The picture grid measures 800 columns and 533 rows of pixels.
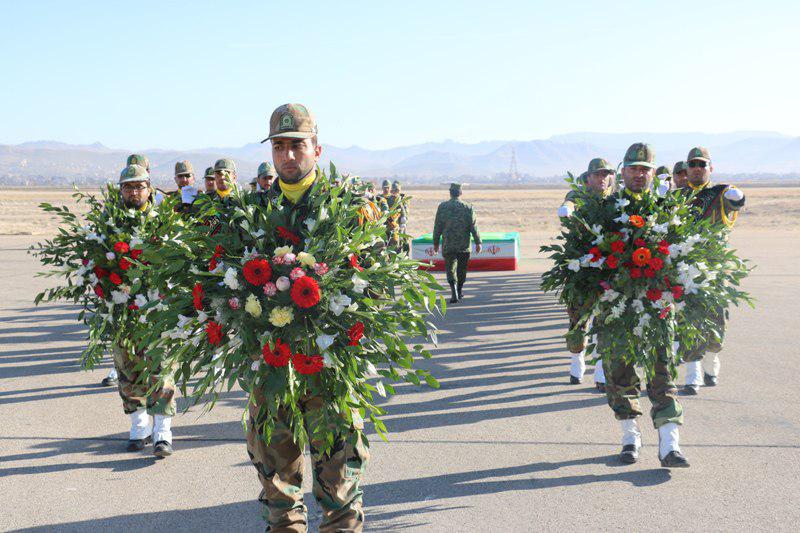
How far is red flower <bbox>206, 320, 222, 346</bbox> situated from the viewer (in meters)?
3.57

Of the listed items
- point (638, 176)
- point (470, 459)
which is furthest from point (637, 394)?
point (638, 176)

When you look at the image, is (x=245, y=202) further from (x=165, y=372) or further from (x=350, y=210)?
(x=165, y=372)

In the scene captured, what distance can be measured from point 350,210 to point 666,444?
9.93 ft

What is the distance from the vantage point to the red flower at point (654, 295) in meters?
5.09

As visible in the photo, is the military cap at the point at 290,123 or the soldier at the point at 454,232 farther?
the soldier at the point at 454,232

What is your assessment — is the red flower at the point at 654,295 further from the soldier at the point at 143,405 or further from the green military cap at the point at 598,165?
the soldier at the point at 143,405

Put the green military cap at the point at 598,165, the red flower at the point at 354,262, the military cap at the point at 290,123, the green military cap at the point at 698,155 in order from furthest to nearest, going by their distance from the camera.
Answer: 1. the green military cap at the point at 598,165
2. the green military cap at the point at 698,155
3. the military cap at the point at 290,123
4. the red flower at the point at 354,262

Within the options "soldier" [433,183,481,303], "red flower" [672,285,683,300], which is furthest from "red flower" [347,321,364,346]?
"soldier" [433,183,481,303]

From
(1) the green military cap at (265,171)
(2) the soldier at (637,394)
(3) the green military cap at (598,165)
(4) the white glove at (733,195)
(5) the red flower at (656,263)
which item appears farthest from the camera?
(1) the green military cap at (265,171)

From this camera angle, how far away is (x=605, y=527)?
427cm

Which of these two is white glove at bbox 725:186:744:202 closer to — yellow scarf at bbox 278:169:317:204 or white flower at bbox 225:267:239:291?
yellow scarf at bbox 278:169:317:204

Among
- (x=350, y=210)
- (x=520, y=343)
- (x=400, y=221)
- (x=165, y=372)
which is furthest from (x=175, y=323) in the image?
(x=400, y=221)

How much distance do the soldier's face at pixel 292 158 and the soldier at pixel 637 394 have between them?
8.68 feet

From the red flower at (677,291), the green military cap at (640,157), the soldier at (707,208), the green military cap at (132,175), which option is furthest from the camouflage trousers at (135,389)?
the soldier at (707,208)
